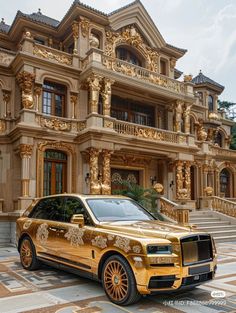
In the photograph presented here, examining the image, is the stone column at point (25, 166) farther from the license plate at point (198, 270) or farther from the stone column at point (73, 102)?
the license plate at point (198, 270)

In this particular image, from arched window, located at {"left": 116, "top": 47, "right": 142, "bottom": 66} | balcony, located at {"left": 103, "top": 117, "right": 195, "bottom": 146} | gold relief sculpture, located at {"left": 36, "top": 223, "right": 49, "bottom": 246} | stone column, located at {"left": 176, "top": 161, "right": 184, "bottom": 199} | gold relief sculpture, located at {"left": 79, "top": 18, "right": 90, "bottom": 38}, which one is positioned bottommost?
gold relief sculpture, located at {"left": 36, "top": 223, "right": 49, "bottom": 246}

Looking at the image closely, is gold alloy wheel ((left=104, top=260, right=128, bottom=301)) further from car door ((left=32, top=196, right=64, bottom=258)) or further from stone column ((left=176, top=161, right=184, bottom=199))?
stone column ((left=176, top=161, right=184, bottom=199))

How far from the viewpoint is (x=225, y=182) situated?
26.7 m

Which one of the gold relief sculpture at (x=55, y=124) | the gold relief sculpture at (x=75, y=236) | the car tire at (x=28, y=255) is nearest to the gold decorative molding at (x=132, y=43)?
the gold relief sculpture at (x=55, y=124)

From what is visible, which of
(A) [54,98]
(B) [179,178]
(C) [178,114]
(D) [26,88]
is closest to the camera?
(D) [26,88]

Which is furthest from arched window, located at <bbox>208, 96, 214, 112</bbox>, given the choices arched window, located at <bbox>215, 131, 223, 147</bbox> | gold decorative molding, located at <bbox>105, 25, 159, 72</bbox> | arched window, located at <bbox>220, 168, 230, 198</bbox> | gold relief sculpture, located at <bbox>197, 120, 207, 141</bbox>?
gold decorative molding, located at <bbox>105, 25, 159, 72</bbox>

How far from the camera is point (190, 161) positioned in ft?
64.0

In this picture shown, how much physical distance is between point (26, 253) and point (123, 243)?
3.52m

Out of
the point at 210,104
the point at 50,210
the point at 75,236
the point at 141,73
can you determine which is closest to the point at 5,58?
the point at 141,73

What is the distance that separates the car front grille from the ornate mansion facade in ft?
30.1

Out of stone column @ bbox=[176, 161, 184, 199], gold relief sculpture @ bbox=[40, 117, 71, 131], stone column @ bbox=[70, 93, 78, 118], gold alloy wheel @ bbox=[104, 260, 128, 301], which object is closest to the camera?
gold alloy wheel @ bbox=[104, 260, 128, 301]

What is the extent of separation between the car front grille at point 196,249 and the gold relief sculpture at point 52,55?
13.2m

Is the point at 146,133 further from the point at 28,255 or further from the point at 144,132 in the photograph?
the point at 28,255

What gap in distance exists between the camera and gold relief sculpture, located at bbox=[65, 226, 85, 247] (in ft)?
20.0
